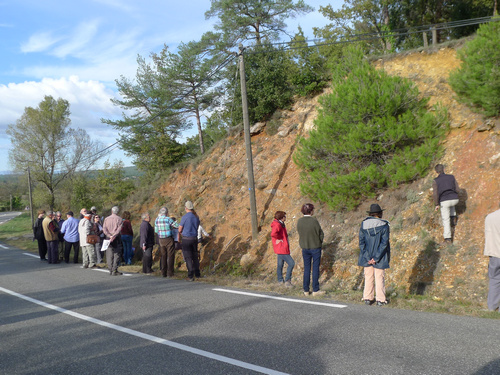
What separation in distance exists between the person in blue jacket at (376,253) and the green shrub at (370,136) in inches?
168

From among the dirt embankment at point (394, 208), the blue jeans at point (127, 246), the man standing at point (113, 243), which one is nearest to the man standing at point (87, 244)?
the blue jeans at point (127, 246)

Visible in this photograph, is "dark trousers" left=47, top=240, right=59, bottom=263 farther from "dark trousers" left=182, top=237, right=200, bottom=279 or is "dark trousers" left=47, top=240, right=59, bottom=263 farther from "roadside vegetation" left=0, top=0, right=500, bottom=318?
"dark trousers" left=182, top=237, right=200, bottom=279

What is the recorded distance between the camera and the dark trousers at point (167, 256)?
10875 mm

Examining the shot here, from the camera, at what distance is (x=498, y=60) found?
Result: 10297 mm

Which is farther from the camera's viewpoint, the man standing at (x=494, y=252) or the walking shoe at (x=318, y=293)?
the walking shoe at (x=318, y=293)

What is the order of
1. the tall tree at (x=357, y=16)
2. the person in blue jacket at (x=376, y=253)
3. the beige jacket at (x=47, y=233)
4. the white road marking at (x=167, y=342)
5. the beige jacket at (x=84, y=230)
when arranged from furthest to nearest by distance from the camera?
the tall tree at (x=357, y=16) → the beige jacket at (x=47, y=233) → the beige jacket at (x=84, y=230) → the person in blue jacket at (x=376, y=253) → the white road marking at (x=167, y=342)

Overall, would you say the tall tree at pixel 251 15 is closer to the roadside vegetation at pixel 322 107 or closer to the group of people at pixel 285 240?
the roadside vegetation at pixel 322 107

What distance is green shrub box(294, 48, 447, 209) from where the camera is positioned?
10969 mm

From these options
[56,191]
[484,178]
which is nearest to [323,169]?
[484,178]

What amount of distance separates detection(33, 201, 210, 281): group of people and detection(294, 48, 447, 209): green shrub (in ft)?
14.6

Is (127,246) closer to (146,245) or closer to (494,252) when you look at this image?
(146,245)

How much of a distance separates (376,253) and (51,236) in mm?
12173

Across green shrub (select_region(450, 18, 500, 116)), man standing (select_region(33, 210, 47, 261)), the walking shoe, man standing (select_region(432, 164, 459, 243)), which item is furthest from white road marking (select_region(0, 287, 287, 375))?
green shrub (select_region(450, 18, 500, 116))

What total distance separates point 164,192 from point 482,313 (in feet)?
59.0
